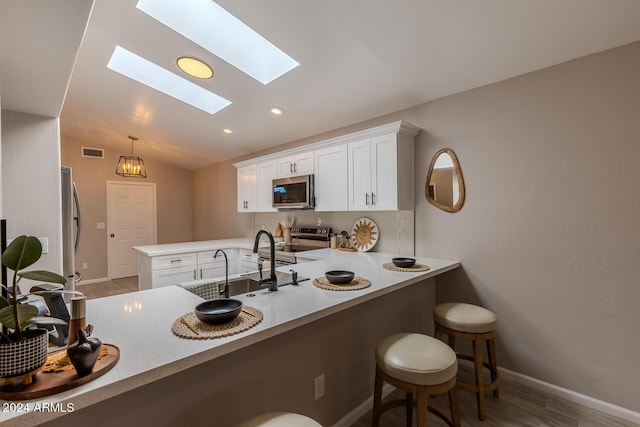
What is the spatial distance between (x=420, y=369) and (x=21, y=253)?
1.54 meters

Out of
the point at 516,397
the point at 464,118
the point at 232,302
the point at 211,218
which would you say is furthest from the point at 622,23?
the point at 211,218

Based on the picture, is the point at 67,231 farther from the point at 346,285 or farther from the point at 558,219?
the point at 558,219

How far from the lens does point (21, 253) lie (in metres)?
0.76

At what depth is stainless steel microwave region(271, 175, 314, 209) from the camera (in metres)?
3.48

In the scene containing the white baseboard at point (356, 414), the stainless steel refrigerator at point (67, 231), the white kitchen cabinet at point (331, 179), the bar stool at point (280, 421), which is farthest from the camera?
the white kitchen cabinet at point (331, 179)

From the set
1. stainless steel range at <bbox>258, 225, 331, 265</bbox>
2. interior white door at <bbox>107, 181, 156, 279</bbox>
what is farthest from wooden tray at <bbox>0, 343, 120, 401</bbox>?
interior white door at <bbox>107, 181, 156, 279</bbox>

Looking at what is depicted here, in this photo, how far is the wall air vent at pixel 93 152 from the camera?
5791 millimetres

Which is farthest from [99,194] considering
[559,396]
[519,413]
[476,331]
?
[559,396]

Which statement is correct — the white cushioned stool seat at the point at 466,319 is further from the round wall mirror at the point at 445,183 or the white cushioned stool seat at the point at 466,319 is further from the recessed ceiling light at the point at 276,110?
the recessed ceiling light at the point at 276,110

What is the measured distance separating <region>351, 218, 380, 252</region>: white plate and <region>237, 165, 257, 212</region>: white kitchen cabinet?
1807mm

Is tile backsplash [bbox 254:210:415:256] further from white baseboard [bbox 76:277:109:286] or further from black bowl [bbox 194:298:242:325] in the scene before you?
white baseboard [bbox 76:277:109:286]

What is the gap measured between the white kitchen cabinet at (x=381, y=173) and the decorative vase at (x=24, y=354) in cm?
246

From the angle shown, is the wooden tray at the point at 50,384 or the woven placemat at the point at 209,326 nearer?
the wooden tray at the point at 50,384

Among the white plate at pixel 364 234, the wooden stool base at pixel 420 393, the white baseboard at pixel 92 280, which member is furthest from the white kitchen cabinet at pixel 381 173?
the white baseboard at pixel 92 280
